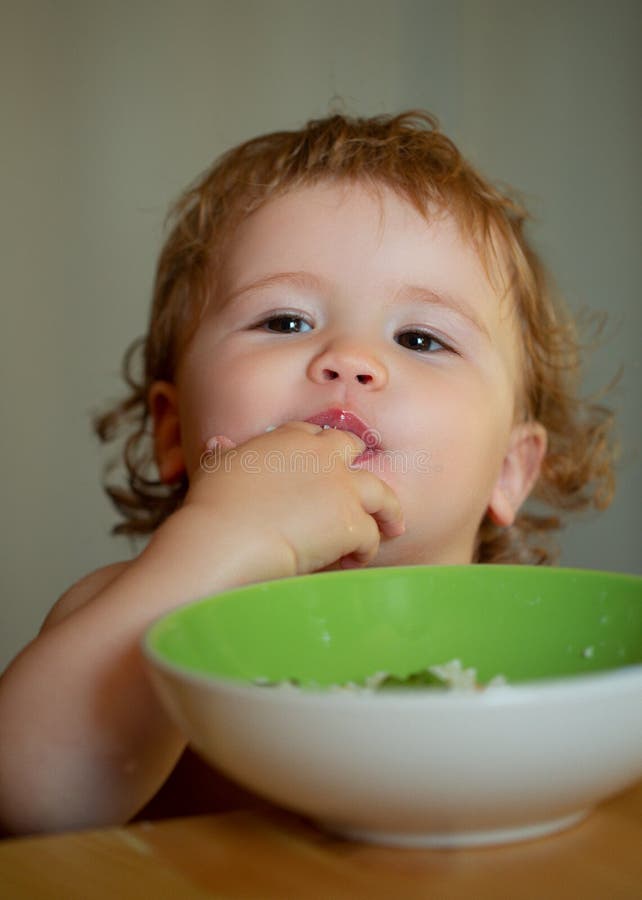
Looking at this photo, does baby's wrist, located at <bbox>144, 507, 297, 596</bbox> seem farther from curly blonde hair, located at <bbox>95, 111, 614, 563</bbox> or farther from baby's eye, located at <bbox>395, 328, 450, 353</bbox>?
curly blonde hair, located at <bbox>95, 111, 614, 563</bbox>

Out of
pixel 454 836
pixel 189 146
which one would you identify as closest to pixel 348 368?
pixel 454 836

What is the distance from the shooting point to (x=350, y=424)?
99 cm

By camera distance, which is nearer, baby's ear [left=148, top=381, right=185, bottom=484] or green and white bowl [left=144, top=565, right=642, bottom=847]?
green and white bowl [left=144, top=565, right=642, bottom=847]

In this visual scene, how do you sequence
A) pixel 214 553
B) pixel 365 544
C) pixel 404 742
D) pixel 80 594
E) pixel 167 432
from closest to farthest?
pixel 404 742, pixel 214 553, pixel 365 544, pixel 80 594, pixel 167 432

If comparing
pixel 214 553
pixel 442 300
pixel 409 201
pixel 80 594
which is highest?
pixel 409 201

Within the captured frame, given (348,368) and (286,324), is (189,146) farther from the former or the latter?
(348,368)

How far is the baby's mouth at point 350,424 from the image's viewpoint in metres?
0.99

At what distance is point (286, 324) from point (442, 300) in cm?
17

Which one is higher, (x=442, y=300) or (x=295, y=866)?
(x=442, y=300)

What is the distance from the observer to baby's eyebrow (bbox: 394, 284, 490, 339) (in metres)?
1.09

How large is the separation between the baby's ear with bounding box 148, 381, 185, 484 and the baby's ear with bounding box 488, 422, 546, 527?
0.39m

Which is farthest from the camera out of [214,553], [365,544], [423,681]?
[365,544]

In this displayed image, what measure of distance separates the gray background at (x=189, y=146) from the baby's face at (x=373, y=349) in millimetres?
1093

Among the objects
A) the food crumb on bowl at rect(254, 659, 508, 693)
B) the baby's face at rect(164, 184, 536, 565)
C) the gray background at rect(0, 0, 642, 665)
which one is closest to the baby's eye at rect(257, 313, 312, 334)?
the baby's face at rect(164, 184, 536, 565)
